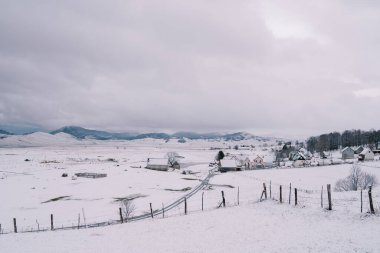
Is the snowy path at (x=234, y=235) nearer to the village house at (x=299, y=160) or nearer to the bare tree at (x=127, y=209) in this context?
the bare tree at (x=127, y=209)

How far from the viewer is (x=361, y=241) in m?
20.6

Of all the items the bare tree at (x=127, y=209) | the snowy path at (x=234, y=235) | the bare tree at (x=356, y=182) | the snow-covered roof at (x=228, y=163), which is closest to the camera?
the snowy path at (x=234, y=235)

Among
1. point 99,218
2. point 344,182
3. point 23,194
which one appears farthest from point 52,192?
point 344,182

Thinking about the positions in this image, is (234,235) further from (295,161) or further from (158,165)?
(295,161)

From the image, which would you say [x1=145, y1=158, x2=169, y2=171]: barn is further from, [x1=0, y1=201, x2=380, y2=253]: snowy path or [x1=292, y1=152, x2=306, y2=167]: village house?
[x1=0, y1=201, x2=380, y2=253]: snowy path

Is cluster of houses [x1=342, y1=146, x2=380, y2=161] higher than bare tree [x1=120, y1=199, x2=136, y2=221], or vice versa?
cluster of houses [x1=342, y1=146, x2=380, y2=161]

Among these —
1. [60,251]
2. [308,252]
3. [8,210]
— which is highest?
[308,252]

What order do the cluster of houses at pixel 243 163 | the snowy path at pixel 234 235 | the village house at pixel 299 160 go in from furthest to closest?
the village house at pixel 299 160
the cluster of houses at pixel 243 163
the snowy path at pixel 234 235

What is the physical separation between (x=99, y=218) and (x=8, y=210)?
20579mm

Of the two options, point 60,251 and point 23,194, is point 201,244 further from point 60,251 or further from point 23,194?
point 23,194

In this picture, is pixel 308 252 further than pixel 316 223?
No

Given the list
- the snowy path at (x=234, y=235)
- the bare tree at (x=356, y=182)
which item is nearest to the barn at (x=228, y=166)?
the bare tree at (x=356, y=182)

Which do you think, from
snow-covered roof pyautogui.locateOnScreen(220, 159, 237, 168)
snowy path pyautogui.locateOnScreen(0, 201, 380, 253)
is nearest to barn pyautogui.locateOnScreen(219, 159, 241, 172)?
snow-covered roof pyautogui.locateOnScreen(220, 159, 237, 168)

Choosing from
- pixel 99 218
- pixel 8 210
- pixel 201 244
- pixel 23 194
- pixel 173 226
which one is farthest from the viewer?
pixel 23 194
